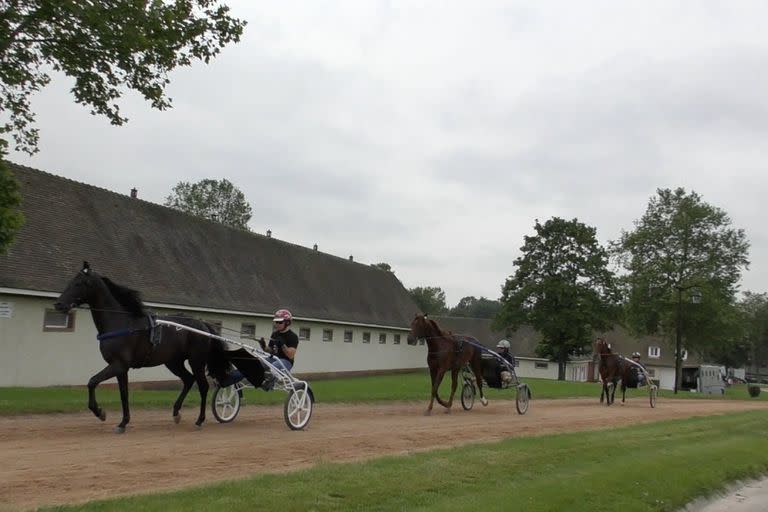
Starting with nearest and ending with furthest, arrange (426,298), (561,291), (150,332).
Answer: (150,332)
(561,291)
(426,298)

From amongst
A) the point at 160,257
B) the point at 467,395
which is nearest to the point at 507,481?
the point at 467,395

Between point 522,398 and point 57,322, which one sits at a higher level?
point 57,322

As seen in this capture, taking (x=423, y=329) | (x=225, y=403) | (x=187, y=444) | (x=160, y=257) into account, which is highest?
(x=160, y=257)

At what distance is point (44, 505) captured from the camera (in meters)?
6.27

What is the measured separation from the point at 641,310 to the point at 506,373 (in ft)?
149

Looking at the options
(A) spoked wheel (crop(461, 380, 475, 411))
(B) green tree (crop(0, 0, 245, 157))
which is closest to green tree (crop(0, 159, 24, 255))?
(B) green tree (crop(0, 0, 245, 157))

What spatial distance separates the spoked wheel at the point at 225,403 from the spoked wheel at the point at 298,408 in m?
1.33

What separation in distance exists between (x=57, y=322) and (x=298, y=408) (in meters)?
13.6

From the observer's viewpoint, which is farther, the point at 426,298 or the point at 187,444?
the point at 426,298

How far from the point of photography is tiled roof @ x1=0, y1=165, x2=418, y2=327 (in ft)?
77.4

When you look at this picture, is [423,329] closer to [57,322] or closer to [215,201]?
[57,322]

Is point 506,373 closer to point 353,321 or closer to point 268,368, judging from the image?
point 268,368

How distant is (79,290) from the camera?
34.8ft

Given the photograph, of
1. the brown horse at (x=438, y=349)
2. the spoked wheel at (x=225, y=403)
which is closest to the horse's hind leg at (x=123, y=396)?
the spoked wheel at (x=225, y=403)
